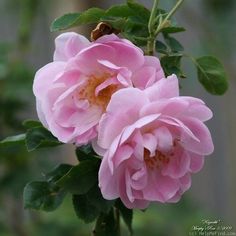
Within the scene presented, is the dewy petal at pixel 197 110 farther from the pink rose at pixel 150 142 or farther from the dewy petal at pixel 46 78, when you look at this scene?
the dewy petal at pixel 46 78

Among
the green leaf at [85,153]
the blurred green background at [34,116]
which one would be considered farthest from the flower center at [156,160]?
the blurred green background at [34,116]

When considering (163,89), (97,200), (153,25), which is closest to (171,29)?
(153,25)

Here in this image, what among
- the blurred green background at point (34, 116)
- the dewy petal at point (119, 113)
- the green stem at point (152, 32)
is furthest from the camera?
the blurred green background at point (34, 116)

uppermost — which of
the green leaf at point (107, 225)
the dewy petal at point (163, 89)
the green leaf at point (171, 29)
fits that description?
the green leaf at point (171, 29)

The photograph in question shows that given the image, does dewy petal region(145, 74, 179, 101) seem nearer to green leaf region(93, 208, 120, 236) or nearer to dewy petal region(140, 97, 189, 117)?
dewy petal region(140, 97, 189, 117)

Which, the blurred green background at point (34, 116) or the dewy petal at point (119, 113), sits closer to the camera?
the dewy petal at point (119, 113)

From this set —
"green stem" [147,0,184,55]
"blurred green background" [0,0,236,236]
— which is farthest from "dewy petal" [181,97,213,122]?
"blurred green background" [0,0,236,236]

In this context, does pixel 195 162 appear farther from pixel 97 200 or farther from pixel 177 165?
pixel 97 200
